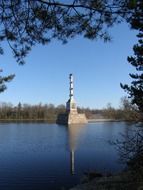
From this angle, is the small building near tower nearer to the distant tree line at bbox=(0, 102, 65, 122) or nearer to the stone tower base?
the stone tower base

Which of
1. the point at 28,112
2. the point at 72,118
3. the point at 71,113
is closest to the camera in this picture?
the point at 71,113

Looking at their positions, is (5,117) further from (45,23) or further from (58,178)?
(45,23)

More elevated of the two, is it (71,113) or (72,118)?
(71,113)

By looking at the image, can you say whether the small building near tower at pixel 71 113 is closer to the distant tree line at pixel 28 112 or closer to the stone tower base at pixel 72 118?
the stone tower base at pixel 72 118

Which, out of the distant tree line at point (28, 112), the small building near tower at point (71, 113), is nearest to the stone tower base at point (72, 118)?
the small building near tower at point (71, 113)

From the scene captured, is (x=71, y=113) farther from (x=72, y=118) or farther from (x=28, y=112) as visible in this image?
(x=28, y=112)

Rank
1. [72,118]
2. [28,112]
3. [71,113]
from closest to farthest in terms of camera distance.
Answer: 1. [71,113]
2. [72,118]
3. [28,112]

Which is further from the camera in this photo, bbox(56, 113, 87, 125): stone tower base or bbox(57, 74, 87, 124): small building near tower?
bbox(56, 113, 87, 125): stone tower base

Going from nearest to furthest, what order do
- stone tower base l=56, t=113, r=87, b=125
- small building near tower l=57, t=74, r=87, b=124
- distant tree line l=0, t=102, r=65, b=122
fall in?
small building near tower l=57, t=74, r=87, b=124 → stone tower base l=56, t=113, r=87, b=125 → distant tree line l=0, t=102, r=65, b=122

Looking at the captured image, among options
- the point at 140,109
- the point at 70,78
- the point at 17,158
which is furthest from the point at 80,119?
the point at 140,109

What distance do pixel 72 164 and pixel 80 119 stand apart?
91627mm

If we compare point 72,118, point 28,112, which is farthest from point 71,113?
point 28,112

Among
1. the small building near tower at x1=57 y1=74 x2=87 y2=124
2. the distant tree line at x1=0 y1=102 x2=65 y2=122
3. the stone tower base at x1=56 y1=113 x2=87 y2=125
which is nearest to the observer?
the small building near tower at x1=57 y1=74 x2=87 y2=124

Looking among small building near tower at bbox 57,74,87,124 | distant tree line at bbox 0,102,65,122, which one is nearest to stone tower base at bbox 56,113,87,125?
small building near tower at bbox 57,74,87,124
